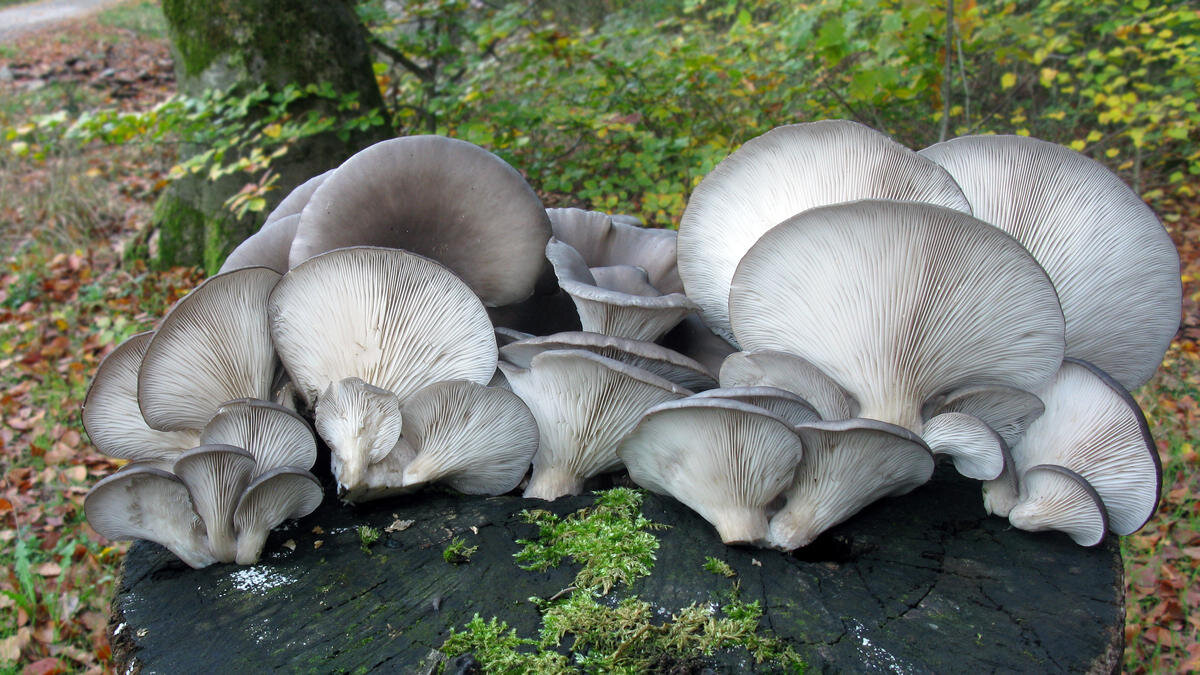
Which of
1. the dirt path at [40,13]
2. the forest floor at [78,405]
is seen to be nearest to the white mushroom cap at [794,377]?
the forest floor at [78,405]

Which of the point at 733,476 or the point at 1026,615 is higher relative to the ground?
the point at 733,476

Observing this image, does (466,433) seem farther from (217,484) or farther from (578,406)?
(217,484)

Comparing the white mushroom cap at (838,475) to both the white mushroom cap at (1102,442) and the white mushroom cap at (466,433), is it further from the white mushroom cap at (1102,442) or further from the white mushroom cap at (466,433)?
the white mushroom cap at (466,433)

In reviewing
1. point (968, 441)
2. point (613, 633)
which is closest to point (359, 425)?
point (613, 633)

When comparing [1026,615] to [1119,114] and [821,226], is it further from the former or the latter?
[1119,114]

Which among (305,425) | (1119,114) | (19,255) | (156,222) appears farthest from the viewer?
(19,255)

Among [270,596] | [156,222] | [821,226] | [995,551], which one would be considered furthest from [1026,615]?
[156,222]
